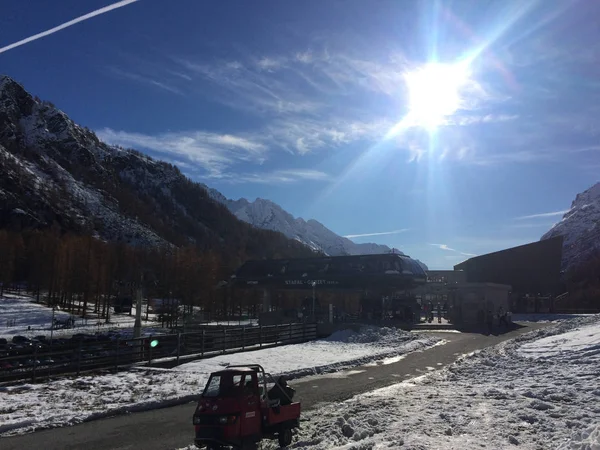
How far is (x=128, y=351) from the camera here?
23422 mm

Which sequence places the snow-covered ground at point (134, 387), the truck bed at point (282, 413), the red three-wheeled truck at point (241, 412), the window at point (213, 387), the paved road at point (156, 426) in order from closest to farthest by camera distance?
the red three-wheeled truck at point (241, 412) → the window at point (213, 387) → the truck bed at point (282, 413) → the paved road at point (156, 426) → the snow-covered ground at point (134, 387)

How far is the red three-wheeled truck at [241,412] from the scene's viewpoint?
8818mm

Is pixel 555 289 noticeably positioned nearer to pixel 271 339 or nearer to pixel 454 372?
pixel 271 339

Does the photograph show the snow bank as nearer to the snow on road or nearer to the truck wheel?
the snow on road

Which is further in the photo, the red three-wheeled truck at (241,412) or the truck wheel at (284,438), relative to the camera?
the truck wheel at (284,438)

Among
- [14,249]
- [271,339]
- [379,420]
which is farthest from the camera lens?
[14,249]

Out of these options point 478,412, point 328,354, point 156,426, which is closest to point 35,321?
point 328,354

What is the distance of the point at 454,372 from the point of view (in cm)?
1900

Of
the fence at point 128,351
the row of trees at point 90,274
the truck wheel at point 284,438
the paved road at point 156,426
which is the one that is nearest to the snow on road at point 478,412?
the truck wheel at point 284,438

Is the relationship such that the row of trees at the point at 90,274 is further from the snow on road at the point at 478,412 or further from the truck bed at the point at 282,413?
the truck bed at the point at 282,413

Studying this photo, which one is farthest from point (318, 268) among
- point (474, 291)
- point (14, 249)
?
point (14, 249)

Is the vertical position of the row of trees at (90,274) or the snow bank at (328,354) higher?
the row of trees at (90,274)

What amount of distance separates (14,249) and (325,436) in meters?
110

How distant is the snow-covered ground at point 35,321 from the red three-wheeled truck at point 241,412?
57.0 m
